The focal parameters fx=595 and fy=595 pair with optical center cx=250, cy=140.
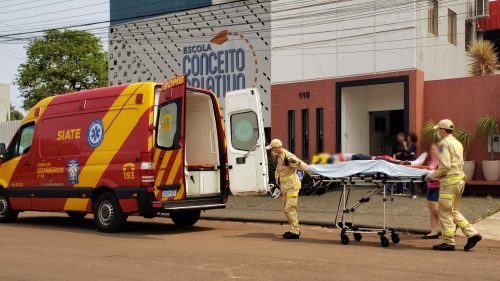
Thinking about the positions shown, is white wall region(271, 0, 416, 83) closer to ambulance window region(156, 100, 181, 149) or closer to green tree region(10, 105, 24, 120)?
ambulance window region(156, 100, 181, 149)

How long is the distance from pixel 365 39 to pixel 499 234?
376 inches

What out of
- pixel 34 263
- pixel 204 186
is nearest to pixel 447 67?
pixel 204 186

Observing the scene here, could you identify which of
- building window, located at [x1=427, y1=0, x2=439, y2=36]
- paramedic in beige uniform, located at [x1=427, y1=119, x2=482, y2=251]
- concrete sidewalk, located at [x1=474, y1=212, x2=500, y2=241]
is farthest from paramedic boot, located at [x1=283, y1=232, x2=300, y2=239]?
building window, located at [x1=427, y1=0, x2=439, y2=36]

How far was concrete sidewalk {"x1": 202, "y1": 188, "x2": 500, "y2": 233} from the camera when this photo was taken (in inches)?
482

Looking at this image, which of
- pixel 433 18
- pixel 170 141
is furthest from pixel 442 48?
pixel 170 141

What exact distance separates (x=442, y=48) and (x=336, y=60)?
12.0ft

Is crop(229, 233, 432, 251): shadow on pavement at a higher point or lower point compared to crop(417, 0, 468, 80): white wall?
lower

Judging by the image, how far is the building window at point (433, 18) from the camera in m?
19.1

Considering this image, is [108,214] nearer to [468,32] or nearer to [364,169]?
[364,169]

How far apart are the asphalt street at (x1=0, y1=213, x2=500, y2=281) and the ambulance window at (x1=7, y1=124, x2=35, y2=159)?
2032mm

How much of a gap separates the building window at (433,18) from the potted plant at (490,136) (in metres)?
3.91

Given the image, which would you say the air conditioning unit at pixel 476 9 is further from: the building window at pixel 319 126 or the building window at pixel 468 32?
the building window at pixel 319 126

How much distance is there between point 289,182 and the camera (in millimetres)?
10516

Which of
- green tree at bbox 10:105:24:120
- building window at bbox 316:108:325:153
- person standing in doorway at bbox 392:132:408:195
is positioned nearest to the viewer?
person standing in doorway at bbox 392:132:408:195
